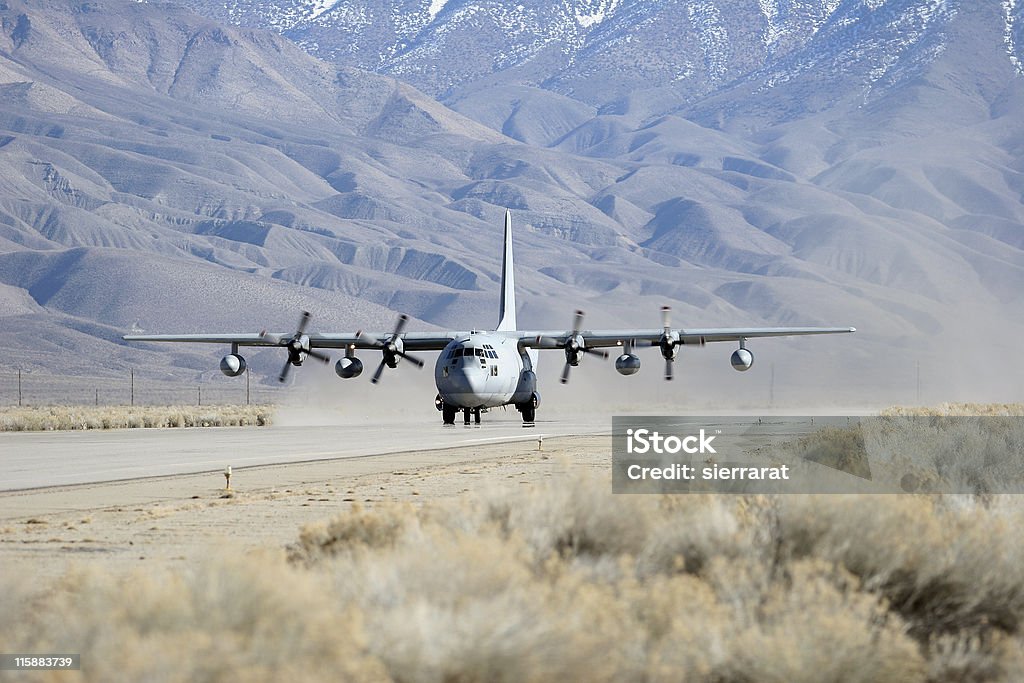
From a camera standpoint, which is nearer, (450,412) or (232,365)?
(232,365)

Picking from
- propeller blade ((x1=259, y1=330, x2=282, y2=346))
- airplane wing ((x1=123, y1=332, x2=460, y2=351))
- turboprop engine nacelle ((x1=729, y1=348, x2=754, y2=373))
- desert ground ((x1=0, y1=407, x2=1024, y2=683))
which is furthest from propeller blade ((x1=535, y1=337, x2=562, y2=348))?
desert ground ((x1=0, y1=407, x2=1024, y2=683))

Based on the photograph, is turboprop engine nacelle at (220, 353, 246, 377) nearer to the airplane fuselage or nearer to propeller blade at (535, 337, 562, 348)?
the airplane fuselage

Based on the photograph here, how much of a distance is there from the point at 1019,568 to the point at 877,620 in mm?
2300

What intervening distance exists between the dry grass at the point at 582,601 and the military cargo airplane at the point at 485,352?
38175 millimetres

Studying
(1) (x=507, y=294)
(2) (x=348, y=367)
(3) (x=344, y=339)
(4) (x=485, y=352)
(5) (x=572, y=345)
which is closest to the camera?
(4) (x=485, y=352)

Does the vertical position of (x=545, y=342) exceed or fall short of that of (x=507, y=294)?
it falls short

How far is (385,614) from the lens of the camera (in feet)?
29.6

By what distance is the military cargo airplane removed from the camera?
51594 mm

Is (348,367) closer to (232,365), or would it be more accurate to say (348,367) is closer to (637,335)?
(232,365)

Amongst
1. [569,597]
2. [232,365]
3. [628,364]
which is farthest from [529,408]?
[569,597]

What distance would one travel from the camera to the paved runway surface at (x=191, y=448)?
29844 mm

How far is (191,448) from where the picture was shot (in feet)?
129

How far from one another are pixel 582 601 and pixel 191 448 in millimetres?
31219

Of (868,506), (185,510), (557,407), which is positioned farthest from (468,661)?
(557,407)
